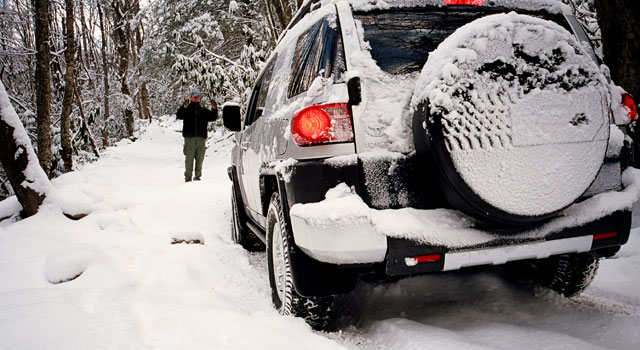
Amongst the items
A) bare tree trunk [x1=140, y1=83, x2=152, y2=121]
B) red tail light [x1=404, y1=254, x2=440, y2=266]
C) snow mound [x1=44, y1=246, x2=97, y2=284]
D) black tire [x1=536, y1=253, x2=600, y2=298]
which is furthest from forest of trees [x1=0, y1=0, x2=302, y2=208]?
bare tree trunk [x1=140, y1=83, x2=152, y2=121]

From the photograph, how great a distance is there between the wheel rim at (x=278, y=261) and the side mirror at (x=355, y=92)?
0.89m

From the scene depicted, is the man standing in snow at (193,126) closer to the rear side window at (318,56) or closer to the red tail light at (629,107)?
the rear side window at (318,56)

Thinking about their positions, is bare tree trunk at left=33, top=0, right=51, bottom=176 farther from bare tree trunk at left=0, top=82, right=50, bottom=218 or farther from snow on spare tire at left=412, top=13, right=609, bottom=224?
snow on spare tire at left=412, top=13, right=609, bottom=224

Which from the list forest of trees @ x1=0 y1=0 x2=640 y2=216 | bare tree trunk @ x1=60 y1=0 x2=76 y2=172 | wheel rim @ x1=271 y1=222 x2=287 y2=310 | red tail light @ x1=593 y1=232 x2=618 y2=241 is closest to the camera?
red tail light @ x1=593 y1=232 x2=618 y2=241

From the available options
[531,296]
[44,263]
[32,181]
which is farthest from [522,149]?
[32,181]

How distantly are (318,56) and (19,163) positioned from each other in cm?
488

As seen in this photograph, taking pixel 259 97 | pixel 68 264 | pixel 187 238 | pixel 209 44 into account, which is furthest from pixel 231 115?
pixel 209 44

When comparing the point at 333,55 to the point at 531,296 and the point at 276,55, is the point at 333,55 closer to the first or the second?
the point at 276,55

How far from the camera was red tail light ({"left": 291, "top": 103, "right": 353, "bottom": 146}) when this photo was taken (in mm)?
1943

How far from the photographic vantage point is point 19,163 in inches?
205

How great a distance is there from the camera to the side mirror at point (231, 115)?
4.14 m

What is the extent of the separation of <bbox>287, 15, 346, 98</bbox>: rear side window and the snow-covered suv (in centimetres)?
1

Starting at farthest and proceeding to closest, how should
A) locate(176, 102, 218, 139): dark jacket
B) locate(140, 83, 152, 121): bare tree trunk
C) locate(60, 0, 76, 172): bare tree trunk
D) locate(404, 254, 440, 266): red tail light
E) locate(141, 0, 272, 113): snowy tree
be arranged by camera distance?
locate(140, 83, 152, 121): bare tree trunk → locate(141, 0, 272, 113): snowy tree → locate(60, 0, 76, 172): bare tree trunk → locate(176, 102, 218, 139): dark jacket → locate(404, 254, 440, 266): red tail light

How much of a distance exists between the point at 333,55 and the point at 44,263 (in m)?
2.71
